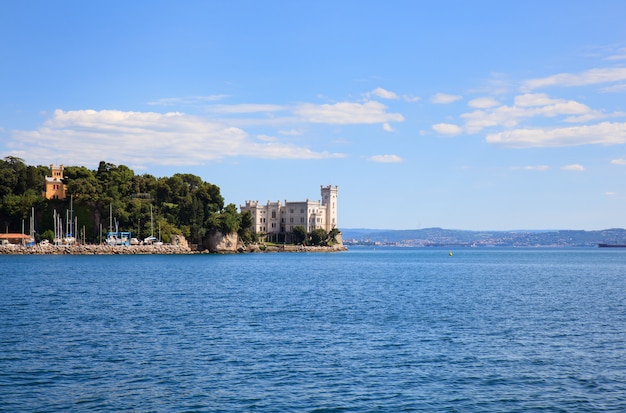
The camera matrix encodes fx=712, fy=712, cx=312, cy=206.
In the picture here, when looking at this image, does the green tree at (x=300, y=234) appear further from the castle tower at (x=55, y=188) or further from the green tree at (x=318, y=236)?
the castle tower at (x=55, y=188)

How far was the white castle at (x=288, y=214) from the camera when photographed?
168 m

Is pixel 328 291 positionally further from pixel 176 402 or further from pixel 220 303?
pixel 176 402

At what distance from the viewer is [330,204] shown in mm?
171625

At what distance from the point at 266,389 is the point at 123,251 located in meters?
95.5

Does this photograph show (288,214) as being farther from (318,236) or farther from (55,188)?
(55,188)

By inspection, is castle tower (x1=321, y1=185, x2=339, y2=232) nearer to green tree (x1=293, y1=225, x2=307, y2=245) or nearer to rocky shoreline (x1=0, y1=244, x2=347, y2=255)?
green tree (x1=293, y1=225, x2=307, y2=245)

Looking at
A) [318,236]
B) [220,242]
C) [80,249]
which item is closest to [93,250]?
[80,249]

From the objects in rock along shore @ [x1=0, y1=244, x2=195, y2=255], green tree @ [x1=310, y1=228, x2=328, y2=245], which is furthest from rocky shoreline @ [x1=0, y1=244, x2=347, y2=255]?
green tree @ [x1=310, y1=228, x2=328, y2=245]

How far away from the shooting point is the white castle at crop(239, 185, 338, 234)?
168m

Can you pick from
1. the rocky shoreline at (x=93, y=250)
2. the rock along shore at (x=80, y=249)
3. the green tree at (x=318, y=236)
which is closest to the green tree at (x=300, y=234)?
the green tree at (x=318, y=236)

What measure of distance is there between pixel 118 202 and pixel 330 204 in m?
69.0

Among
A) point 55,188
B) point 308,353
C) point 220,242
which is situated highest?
point 55,188

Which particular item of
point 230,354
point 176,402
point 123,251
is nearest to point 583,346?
point 230,354

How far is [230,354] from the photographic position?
2286cm
